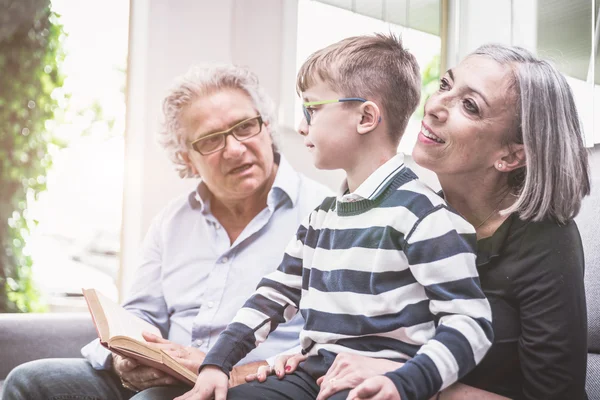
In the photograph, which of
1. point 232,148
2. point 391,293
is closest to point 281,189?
point 232,148

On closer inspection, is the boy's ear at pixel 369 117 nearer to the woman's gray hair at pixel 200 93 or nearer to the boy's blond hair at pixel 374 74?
the boy's blond hair at pixel 374 74

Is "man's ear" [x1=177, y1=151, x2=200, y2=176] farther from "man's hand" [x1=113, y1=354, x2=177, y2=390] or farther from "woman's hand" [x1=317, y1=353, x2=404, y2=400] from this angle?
"woman's hand" [x1=317, y1=353, x2=404, y2=400]

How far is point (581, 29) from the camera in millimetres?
1938

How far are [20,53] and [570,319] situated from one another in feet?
11.2

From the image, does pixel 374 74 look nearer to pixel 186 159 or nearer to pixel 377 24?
pixel 186 159

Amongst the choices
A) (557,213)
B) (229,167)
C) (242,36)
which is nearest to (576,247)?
(557,213)

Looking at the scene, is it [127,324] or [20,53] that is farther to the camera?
[20,53]

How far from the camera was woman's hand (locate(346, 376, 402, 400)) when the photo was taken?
91cm

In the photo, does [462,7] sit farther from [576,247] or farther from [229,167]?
[576,247]

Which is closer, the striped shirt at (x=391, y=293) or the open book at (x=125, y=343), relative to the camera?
the striped shirt at (x=391, y=293)

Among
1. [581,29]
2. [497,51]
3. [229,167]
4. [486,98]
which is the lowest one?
[229,167]

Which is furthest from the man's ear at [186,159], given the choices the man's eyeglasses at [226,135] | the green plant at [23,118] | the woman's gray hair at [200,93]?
the green plant at [23,118]

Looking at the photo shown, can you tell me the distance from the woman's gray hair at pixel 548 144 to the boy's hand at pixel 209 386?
610 millimetres

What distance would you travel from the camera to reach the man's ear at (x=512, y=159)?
1223 millimetres
